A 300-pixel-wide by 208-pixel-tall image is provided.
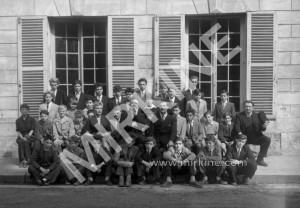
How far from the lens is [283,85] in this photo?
14.2 m

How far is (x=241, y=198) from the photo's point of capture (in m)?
10.3

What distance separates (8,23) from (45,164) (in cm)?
409

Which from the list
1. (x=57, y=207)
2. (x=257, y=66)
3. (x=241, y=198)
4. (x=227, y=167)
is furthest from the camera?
(x=257, y=66)

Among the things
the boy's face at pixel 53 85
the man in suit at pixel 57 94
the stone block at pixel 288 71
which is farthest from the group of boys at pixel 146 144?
the stone block at pixel 288 71

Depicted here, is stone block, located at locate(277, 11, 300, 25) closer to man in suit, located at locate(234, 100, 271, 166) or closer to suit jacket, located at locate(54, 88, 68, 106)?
man in suit, located at locate(234, 100, 271, 166)

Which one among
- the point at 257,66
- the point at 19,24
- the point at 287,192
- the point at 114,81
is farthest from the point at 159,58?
the point at 287,192

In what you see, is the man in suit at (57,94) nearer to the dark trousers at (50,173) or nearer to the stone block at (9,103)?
the stone block at (9,103)

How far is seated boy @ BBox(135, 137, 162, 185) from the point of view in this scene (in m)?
11.9

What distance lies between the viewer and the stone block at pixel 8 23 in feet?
46.9

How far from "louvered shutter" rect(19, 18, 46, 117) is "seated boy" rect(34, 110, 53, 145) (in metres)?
1.35

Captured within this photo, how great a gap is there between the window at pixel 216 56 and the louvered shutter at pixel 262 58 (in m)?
0.45

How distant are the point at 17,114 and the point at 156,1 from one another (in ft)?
14.3

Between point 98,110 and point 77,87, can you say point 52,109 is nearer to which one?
point 77,87

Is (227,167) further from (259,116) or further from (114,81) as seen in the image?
(114,81)
